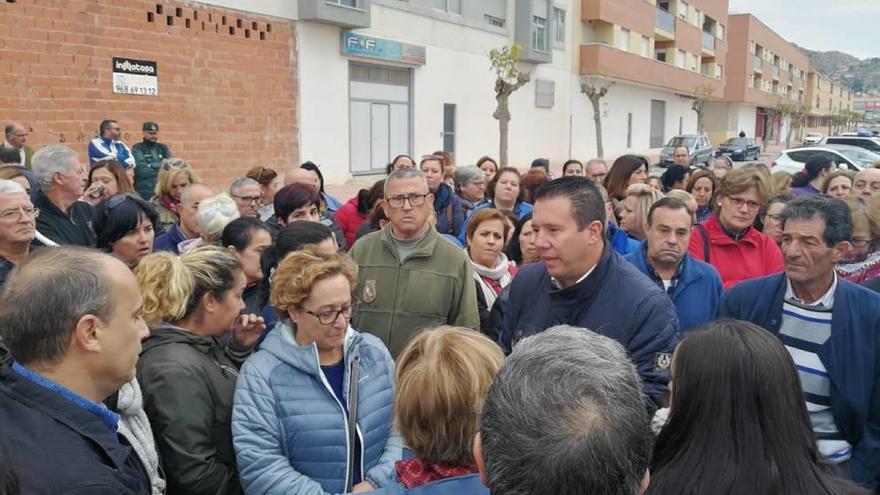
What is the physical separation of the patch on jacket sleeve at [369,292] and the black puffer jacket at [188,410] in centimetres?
119

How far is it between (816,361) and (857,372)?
6.1 inches

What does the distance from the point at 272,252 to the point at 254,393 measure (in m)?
1.27

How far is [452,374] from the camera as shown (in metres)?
2.05

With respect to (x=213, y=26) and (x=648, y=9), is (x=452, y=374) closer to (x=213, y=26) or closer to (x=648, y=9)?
(x=213, y=26)

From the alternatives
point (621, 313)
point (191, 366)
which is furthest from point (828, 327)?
point (191, 366)

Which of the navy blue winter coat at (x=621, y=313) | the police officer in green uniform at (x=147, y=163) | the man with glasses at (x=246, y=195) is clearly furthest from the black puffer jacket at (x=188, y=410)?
the police officer in green uniform at (x=147, y=163)

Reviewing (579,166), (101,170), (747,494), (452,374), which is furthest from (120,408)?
(579,166)

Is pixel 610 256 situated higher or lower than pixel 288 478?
higher

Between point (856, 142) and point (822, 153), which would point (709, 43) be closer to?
point (856, 142)

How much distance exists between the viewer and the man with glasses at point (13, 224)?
3.77 m

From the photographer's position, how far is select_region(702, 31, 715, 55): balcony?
46.7 m

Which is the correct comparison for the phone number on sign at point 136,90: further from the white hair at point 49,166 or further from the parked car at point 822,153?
the parked car at point 822,153

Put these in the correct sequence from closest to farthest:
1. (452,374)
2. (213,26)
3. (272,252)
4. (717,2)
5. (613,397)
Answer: (613,397) → (452,374) → (272,252) → (213,26) → (717,2)

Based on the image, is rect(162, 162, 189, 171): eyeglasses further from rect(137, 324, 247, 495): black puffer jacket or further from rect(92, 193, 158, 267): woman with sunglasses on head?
rect(137, 324, 247, 495): black puffer jacket
